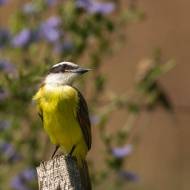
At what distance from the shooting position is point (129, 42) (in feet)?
36.2

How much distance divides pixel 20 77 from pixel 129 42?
5.10 metres

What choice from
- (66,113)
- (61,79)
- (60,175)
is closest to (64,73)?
(61,79)

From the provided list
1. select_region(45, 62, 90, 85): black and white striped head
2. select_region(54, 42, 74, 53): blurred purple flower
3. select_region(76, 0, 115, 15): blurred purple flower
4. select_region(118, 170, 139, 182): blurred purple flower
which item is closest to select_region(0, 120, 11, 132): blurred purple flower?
select_region(54, 42, 74, 53): blurred purple flower

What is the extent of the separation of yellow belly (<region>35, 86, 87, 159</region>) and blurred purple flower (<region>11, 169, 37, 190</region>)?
210 centimetres

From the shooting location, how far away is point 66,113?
5633 millimetres

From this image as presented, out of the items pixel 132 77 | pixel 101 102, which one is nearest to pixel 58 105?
pixel 101 102

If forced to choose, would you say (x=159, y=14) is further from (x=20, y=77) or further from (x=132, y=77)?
(x=20, y=77)

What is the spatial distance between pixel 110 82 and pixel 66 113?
541 cm

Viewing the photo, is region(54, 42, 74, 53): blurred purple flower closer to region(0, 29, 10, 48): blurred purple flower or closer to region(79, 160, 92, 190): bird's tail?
region(0, 29, 10, 48): blurred purple flower

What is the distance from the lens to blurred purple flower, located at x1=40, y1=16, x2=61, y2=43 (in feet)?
25.4

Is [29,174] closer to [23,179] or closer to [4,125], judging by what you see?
[23,179]

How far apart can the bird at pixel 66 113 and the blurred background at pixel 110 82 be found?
0.27 metres

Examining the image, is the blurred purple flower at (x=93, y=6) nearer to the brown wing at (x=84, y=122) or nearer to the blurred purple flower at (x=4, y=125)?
the blurred purple flower at (x=4, y=125)

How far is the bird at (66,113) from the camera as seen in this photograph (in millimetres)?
5617
